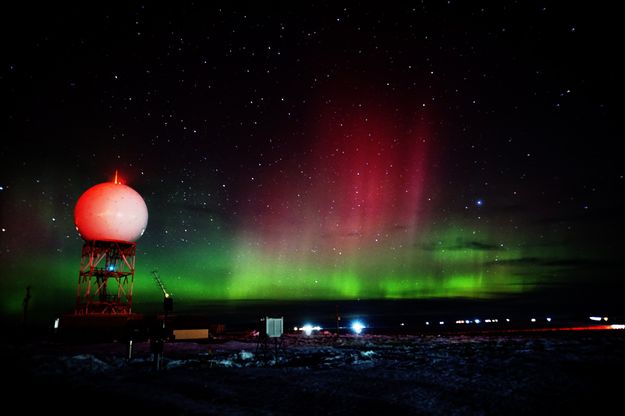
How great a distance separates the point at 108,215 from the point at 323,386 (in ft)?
100

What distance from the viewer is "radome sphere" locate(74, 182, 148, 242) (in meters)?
34.1

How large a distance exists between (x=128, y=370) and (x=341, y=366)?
7.40 meters

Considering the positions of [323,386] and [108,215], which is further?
[108,215]

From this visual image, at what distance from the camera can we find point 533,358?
1571 cm

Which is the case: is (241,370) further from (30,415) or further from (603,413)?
(603,413)

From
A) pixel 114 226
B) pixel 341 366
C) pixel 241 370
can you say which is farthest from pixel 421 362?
pixel 114 226

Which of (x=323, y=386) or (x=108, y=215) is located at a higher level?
(x=108, y=215)

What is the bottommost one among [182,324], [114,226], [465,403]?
[182,324]

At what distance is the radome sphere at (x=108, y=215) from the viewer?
3409 centimetres

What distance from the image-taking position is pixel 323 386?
32.8 feet

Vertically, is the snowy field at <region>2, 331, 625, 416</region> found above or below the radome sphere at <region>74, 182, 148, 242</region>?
below

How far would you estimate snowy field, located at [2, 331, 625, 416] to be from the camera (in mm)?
7902

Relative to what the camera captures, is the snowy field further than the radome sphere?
No

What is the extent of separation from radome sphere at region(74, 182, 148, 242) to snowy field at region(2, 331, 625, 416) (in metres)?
20.6
